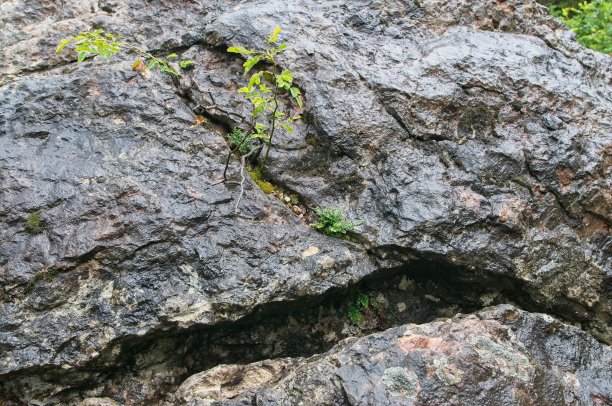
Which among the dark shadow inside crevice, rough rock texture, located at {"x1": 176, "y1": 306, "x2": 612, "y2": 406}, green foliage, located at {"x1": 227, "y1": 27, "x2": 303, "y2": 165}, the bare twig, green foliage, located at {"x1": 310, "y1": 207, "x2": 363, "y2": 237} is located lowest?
the dark shadow inside crevice

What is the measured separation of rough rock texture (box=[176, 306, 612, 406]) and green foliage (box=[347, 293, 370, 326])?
2.42ft

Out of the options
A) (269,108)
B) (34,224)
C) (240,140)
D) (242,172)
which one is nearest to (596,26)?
(269,108)

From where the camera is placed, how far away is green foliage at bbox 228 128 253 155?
15.3 ft

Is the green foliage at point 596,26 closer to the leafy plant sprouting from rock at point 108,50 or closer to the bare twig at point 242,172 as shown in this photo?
the bare twig at point 242,172

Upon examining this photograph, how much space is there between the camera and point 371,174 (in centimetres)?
464

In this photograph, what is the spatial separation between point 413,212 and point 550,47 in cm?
303

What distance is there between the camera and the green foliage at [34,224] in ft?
12.7

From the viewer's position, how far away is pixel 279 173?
4.62 meters

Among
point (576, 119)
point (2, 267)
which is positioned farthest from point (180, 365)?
point (576, 119)

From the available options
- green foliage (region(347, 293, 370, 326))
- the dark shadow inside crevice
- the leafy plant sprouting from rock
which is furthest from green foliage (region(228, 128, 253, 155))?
green foliage (region(347, 293, 370, 326))

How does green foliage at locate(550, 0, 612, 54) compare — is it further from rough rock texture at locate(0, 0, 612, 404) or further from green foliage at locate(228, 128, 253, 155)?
green foliage at locate(228, 128, 253, 155)

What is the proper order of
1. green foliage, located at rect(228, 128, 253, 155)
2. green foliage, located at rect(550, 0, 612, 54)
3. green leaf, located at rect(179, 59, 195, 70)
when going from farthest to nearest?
green foliage, located at rect(550, 0, 612, 54), green leaf, located at rect(179, 59, 195, 70), green foliage, located at rect(228, 128, 253, 155)

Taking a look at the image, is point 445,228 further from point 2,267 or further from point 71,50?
point 71,50

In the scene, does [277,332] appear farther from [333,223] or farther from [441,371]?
[441,371]
